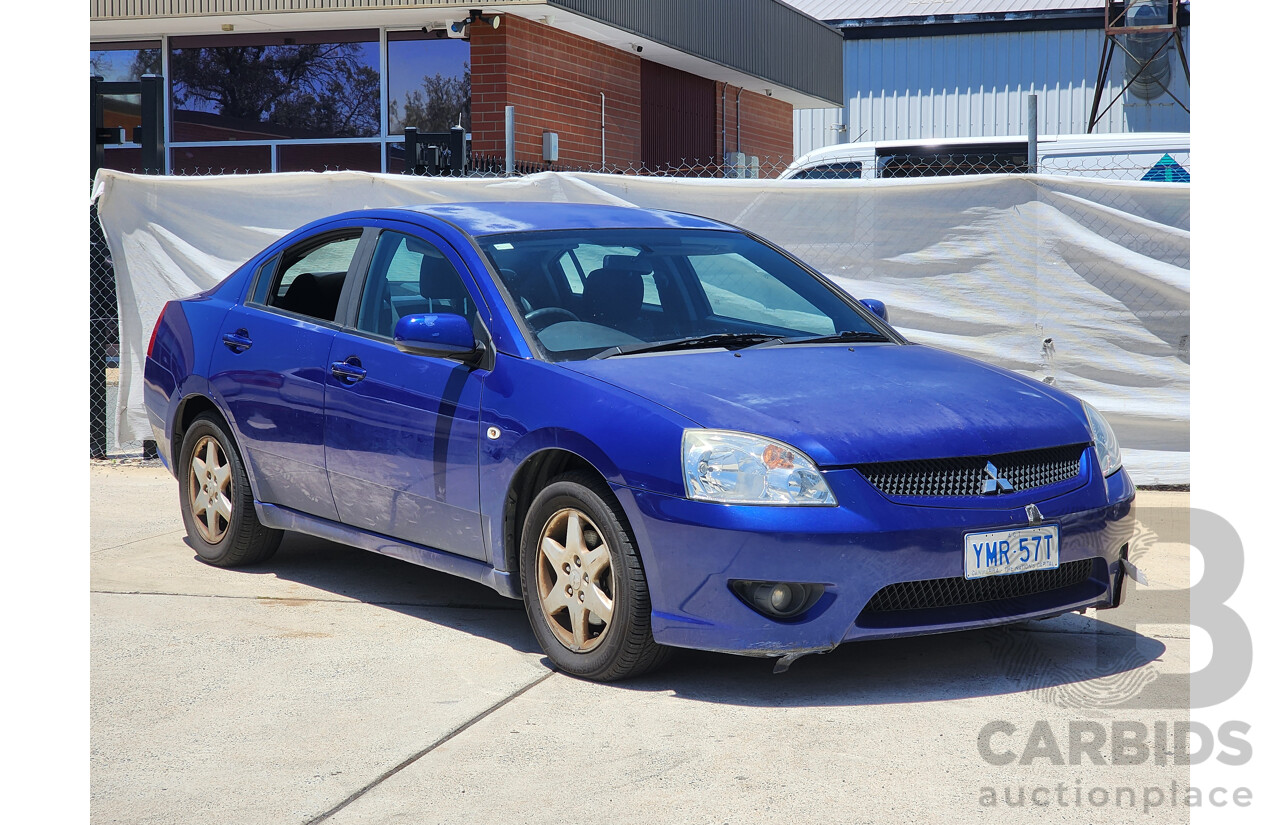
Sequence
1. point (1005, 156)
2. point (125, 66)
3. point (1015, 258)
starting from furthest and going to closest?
point (125, 66) → point (1005, 156) → point (1015, 258)

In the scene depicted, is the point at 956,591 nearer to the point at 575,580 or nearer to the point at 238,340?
the point at 575,580

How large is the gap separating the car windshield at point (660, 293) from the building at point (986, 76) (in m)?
23.4

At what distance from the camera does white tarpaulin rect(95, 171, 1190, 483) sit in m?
8.30

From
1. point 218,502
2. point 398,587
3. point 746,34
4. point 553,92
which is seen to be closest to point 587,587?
point 398,587

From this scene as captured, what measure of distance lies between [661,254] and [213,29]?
12.3m

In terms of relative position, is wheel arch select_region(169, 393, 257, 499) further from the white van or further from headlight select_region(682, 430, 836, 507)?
the white van

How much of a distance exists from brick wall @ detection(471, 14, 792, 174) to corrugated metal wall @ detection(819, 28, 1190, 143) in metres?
11.3

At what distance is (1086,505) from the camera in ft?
15.3

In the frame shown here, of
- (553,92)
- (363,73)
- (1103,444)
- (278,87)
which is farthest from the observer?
(553,92)

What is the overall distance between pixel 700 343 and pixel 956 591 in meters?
1.34

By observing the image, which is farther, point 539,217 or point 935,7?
point 935,7

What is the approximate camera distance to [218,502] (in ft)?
21.7

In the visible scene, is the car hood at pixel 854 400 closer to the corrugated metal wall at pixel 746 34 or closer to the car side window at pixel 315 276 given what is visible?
the car side window at pixel 315 276

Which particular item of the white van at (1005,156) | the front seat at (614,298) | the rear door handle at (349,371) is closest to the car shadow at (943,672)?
the front seat at (614,298)
